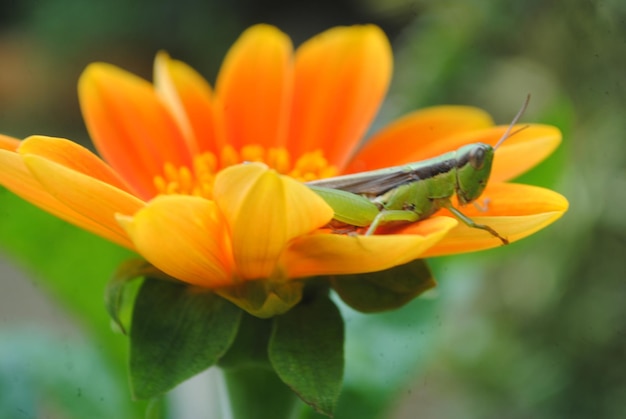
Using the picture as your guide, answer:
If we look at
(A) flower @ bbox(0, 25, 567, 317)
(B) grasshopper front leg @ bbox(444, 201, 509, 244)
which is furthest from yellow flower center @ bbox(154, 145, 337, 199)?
(B) grasshopper front leg @ bbox(444, 201, 509, 244)

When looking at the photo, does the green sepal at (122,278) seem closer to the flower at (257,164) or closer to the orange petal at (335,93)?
the flower at (257,164)

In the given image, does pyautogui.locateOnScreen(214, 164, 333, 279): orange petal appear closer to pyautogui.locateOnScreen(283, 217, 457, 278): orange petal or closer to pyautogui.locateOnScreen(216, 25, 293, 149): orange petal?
pyautogui.locateOnScreen(283, 217, 457, 278): orange petal

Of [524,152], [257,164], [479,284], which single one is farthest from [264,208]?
[479,284]

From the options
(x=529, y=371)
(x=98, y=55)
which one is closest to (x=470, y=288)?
(x=529, y=371)

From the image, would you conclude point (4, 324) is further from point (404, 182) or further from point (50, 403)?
point (404, 182)

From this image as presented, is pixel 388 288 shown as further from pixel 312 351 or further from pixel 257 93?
pixel 257 93
